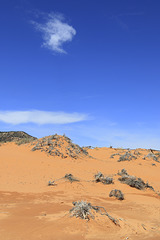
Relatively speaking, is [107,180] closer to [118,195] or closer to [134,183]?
[134,183]

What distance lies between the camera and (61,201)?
9164mm

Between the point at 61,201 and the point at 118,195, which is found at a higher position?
the point at 118,195

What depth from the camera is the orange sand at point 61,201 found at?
534 cm

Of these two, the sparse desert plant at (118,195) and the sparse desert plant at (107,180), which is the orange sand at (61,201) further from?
the sparse desert plant at (107,180)

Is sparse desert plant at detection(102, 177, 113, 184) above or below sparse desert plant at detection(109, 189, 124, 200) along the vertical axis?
above

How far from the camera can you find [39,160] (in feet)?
57.2

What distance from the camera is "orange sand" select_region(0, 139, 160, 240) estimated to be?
534 cm

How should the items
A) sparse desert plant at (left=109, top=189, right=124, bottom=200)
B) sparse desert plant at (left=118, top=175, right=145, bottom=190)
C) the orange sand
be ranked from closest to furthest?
the orange sand < sparse desert plant at (left=109, top=189, right=124, bottom=200) < sparse desert plant at (left=118, top=175, right=145, bottom=190)

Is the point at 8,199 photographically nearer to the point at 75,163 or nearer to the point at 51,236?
the point at 51,236

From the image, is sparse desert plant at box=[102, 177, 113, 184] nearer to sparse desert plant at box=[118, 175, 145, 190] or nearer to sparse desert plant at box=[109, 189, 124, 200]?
sparse desert plant at box=[118, 175, 145, 190]

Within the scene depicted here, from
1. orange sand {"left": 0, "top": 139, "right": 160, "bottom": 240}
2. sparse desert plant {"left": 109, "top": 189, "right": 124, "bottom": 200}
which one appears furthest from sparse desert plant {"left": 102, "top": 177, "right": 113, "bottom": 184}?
sparse desert plant {"left": 109, "top": 189, "right": 124, "bottom": 200}

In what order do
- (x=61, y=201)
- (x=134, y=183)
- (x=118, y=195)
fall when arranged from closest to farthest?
1. (x=61, y=201)
2. (x=118, y=195)
3. (x=134, y=183)

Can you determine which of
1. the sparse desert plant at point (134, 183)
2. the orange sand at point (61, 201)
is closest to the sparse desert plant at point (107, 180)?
the orange sand at point (61, 201)

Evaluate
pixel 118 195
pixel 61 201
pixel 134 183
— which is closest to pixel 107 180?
pixel 134 183
